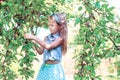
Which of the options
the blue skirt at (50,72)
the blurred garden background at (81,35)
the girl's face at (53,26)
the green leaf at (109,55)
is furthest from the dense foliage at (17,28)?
the green leaf at (109,55)

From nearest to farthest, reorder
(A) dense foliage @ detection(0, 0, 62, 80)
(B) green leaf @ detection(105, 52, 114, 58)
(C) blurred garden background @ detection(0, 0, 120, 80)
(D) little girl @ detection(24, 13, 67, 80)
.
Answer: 1. (B) green leaf @ detection(105, 52, 114, 58)
2. (C) blurred garden background @ detection(0, 0, 120, 80)
3. (A) dense foliage @ detection(0, 0, 62, 80)
4. (D) little girl @ detection(24, 13, 67, 80)

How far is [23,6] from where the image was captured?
416 cm

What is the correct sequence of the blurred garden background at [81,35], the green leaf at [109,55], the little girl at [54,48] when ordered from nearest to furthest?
the green leaf at [109,55] → the blurred garden background at [81,35] → the little girl at [54,48]

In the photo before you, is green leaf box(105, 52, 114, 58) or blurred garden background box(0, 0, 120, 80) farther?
blurred garden background box(0, 0, 120, 80)

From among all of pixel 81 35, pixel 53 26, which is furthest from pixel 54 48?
pixel 81 35

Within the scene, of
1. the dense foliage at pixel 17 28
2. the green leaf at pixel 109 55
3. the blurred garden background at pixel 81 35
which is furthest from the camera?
the dense foliage at pixel 17 28

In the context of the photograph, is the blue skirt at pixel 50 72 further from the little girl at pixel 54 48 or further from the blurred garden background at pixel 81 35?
the blurred garden background at pixel 81 35

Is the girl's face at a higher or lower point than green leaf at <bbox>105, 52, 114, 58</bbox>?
higher

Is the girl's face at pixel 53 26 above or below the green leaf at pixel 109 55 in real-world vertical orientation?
above

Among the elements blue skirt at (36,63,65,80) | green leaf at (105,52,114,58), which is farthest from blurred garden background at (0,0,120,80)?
blue skirt at (36,63,65,80)

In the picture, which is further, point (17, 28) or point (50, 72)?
point (50, 72)

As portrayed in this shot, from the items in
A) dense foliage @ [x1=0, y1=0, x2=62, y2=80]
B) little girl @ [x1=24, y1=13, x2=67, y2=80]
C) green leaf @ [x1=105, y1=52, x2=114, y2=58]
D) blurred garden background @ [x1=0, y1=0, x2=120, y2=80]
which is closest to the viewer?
green leaf @ [x1=105, y1=52, x2=114, y2=58]

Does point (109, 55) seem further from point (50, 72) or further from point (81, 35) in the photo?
point (50, 72)

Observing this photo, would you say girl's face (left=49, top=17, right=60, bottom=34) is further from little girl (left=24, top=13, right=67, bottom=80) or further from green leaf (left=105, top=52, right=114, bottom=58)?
green leaf (left=105, top=52, right=114, bottom=58)
